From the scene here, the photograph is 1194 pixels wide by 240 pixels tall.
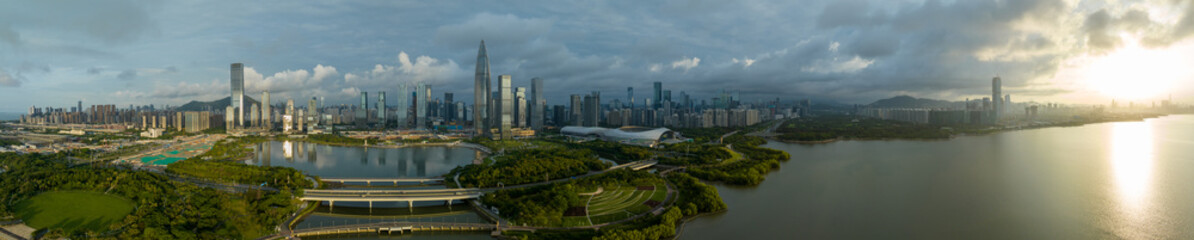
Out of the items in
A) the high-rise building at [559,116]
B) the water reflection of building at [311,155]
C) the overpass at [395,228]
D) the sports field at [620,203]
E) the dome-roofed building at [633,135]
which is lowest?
the overpass at [395,228]

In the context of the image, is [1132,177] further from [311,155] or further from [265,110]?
[265,110]

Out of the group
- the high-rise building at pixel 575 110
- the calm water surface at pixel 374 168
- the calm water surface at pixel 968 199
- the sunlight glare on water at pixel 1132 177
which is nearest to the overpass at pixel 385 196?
the calm water surface at pixel 374 168

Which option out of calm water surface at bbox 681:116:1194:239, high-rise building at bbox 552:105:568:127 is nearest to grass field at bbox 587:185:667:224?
calm water surface at bbox 681:116:1194:239

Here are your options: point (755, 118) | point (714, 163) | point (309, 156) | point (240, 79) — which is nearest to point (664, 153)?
point (714, 163)

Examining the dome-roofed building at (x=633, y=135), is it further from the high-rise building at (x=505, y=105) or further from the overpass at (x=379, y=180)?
the overpass at (x=379, y=180)

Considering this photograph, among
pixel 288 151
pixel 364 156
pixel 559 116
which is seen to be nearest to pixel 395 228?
pixel 364 156

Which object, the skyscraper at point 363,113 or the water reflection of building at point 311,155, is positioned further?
the skyscraper at point 363,113
